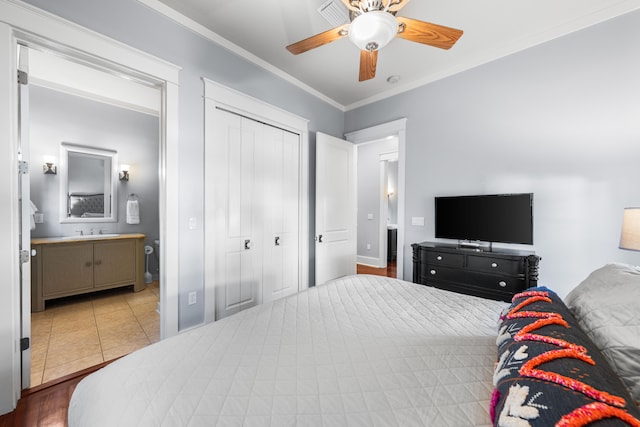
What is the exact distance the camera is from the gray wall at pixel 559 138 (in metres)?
2.06

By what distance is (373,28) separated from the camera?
59.6 inches

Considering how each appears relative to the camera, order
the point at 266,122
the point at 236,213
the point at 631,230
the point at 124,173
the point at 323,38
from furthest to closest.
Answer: the point at 124,173 → the point at 266,122 → the point at 236,213 → the point at 323,38 → the point at 631,230

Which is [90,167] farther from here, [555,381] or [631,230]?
[631,230]

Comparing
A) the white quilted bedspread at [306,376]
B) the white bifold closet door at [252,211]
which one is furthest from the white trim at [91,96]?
the white quilted bedspread at [306,376]

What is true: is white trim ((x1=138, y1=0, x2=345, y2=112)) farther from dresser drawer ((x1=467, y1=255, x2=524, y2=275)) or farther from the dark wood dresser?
dresser drawer ((x1=467, y1=255, x2=524, y2=275))

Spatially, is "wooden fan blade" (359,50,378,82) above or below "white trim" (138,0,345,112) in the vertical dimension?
below

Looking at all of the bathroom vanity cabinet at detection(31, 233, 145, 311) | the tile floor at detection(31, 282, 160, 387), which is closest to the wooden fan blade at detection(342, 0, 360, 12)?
the tile floor at detection(31, 282, 160, 387)

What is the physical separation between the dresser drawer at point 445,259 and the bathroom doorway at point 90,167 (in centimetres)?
286

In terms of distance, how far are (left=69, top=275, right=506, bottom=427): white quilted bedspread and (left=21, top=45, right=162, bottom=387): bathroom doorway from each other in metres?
1.73

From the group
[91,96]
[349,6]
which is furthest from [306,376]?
[91,96]

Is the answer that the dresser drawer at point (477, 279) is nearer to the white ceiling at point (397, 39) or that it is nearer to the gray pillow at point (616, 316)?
the gray pillow at point (616, 316)

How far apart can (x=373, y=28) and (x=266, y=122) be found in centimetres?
167

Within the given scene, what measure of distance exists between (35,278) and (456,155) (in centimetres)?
503

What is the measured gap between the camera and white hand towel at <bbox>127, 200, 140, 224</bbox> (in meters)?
4.04
